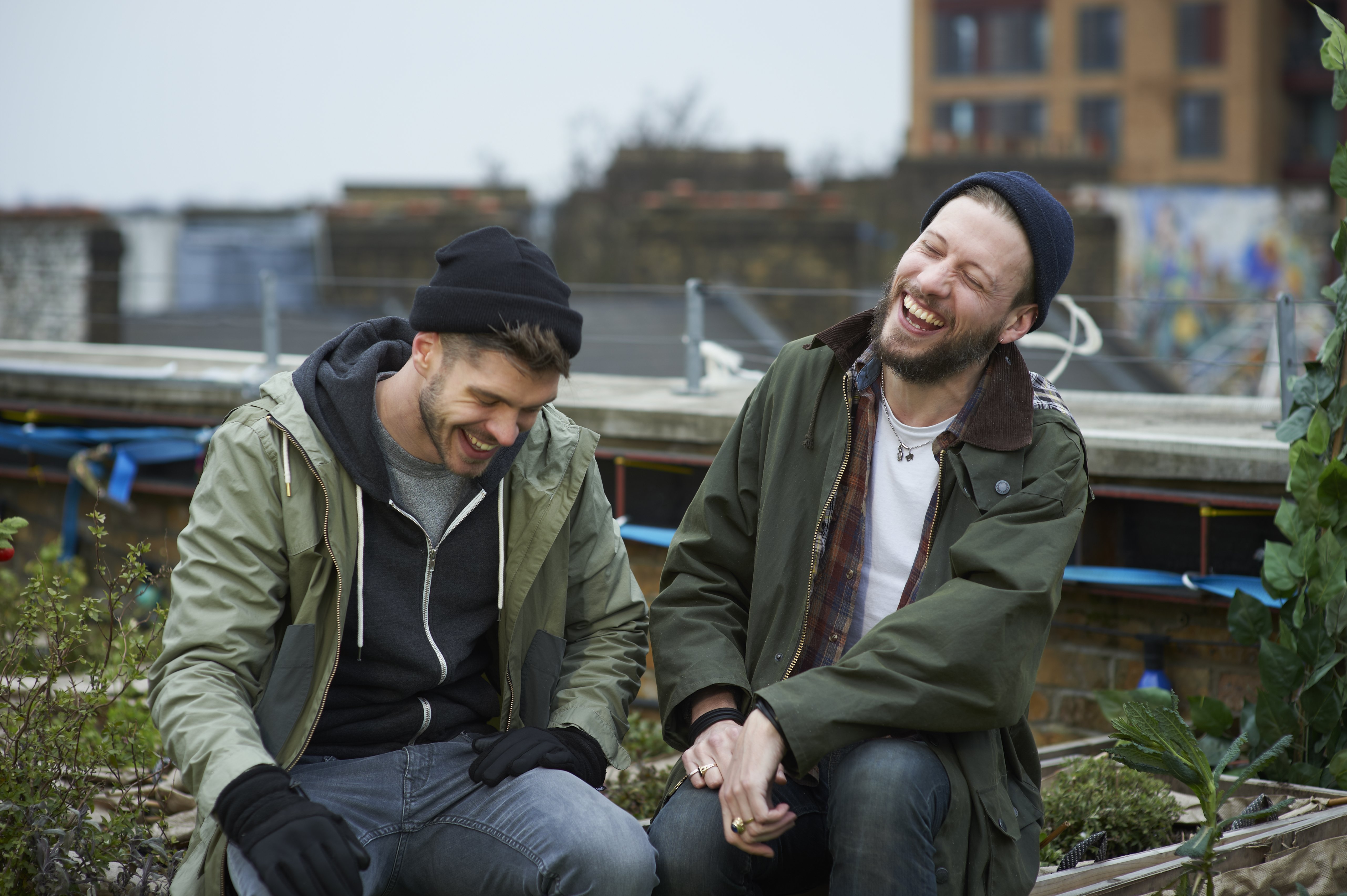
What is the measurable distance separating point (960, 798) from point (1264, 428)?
119 inches

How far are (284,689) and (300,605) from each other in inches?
6.1

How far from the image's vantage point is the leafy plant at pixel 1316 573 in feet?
10.9

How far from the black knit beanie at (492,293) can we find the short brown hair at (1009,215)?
0.89 m

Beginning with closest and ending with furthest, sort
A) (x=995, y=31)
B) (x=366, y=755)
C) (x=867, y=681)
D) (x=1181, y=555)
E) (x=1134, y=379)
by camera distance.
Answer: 1. (x=867, y=681)
2. (x=366, y=755)
3. (x=1181, y=555)
4. (x=1134, y=379)
5. (x=995, y=31)

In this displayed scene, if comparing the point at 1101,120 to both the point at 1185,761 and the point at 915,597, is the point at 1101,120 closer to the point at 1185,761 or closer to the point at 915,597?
the point at 1185,761

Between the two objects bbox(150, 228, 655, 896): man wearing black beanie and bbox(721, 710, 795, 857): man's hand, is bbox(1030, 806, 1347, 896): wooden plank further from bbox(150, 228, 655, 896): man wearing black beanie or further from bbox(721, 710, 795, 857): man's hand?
bbox(150, 228, 655, 896): man wearing black beanie

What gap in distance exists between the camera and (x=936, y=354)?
261 centimetres

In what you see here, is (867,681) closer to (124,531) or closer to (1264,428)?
(1264,428)

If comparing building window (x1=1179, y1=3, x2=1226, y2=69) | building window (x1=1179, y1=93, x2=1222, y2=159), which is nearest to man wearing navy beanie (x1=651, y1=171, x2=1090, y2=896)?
building window (x1=1179, y1=93, x2=1222, y2=159)

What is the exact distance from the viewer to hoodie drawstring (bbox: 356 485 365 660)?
2.40 meters

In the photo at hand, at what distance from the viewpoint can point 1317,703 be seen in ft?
11.1

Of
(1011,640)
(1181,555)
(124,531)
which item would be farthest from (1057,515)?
(124,531)

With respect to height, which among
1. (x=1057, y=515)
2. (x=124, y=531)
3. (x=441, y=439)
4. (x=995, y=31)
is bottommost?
(x=124, y=531)

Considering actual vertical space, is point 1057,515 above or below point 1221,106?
below
